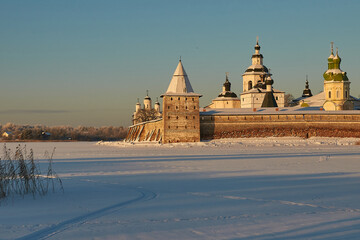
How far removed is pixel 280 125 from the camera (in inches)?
1502

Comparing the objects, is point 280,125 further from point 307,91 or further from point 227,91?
point 307,91

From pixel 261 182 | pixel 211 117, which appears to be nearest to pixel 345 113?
pixel 211 117

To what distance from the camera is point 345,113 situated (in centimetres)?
3881

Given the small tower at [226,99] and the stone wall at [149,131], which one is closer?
the stone wall at [149,131]

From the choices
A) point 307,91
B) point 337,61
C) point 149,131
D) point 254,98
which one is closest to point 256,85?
point 254,98

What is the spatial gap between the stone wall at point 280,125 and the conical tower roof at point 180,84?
269 cm

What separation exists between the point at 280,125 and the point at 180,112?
8.28 m

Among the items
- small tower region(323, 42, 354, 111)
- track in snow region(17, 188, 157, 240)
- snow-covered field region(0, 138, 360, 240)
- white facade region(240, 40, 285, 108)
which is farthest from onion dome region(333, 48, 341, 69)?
track in snow region(17, 188, 157, 240)

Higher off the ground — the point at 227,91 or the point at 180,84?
the point at 227,91

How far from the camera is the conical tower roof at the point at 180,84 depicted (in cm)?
3603

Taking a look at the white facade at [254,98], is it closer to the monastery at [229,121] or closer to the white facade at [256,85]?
the white facade at [256,85]

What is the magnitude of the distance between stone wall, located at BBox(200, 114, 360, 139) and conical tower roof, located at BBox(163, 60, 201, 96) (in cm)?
269

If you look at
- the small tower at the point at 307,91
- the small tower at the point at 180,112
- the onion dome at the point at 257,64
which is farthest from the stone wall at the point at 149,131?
the small tower at the point at 307,91

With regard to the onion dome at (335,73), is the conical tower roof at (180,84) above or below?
below
